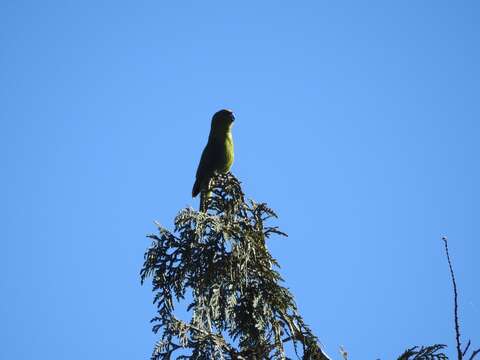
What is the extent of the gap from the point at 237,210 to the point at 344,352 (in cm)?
213

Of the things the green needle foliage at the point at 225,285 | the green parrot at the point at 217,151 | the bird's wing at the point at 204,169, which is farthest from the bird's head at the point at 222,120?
the green needle foliage at the point at 225,285

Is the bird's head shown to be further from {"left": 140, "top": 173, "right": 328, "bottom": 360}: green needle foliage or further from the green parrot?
{"left": 140, "top": 173, "right": 328, "bottom": 360}: green needle foliage

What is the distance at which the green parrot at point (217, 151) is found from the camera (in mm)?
8945

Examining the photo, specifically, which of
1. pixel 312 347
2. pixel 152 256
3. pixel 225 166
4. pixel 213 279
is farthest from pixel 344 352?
pixel 225 166

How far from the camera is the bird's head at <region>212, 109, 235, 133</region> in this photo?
9.45 m

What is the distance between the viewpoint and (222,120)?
31.1ft

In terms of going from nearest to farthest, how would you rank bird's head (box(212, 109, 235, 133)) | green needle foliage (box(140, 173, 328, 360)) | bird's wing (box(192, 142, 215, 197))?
green needle foliage (box(140, 173, 328, 360)) < bird's wing (box(192, 142, 215, 197)) < bird's head (box(212, 109, 235, 133))

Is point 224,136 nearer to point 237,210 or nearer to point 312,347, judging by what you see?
point 237,210

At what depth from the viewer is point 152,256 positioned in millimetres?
5082

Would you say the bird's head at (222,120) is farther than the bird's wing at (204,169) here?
Yes

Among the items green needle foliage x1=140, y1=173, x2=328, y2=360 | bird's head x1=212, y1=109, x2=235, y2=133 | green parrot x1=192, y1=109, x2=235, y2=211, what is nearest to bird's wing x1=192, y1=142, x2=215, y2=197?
green parrot x1=192, y1=109, x2=235, y2=211

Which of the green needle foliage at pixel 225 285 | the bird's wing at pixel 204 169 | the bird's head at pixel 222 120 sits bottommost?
the green needle foliage at pixel 225 285

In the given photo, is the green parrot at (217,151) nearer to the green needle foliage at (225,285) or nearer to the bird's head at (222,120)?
the bird's head at (222,120)

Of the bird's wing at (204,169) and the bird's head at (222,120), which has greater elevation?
the bird's head at (222,120)
